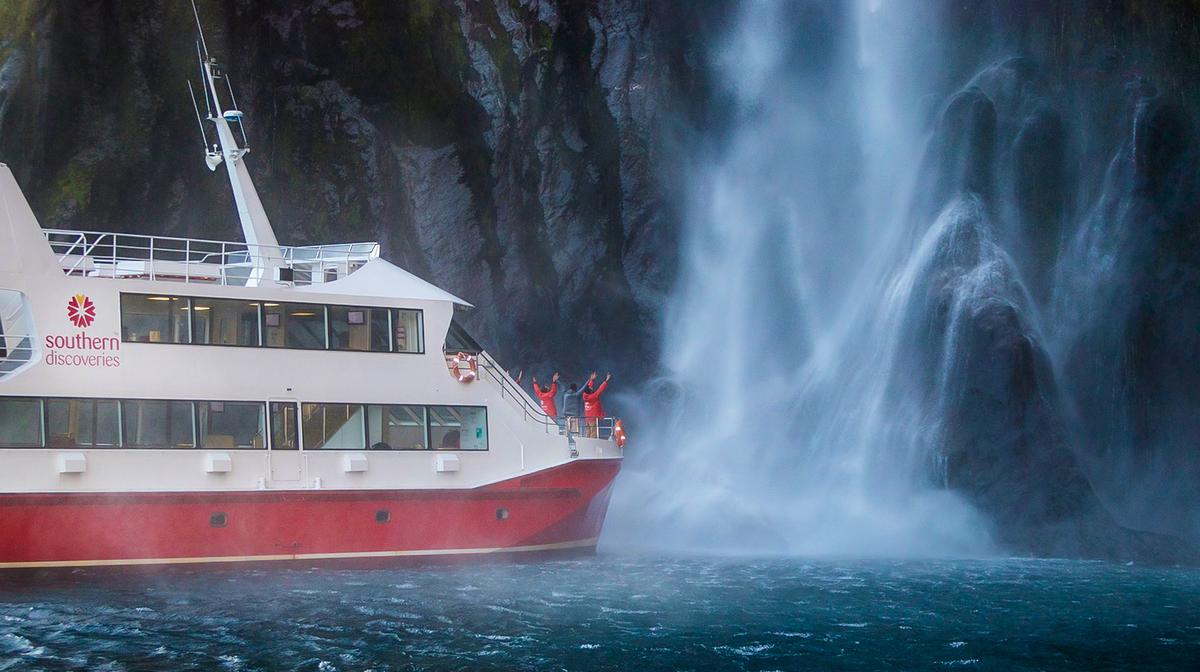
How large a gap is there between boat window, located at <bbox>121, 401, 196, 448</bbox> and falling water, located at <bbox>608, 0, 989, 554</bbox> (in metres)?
11.3

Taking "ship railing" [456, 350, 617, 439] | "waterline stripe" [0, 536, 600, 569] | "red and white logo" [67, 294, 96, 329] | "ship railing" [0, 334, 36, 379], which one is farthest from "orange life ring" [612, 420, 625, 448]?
"ship railing" [0, 334, 36, 379]

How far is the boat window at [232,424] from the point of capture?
22047 mm

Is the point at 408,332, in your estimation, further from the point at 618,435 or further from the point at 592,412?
the point at 618,435

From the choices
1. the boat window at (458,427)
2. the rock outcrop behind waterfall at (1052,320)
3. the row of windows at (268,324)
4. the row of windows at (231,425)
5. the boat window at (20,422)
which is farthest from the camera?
the rock outcrop behind waterfall at (1052,320)

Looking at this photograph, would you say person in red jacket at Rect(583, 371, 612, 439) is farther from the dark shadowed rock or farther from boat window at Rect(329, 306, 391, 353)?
the dark shadowed rock

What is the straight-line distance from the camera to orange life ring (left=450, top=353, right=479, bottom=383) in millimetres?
24469

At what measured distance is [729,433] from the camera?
3475 centimetres

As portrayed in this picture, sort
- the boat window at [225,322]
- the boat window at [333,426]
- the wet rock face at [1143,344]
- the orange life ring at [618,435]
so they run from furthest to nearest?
the wet rock face at [1143,344]
the orange life ring at [618,435]
the boat window at [333,426]
the boat window at [225,322]

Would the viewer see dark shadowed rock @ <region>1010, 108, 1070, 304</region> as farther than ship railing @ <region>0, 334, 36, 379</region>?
Yes

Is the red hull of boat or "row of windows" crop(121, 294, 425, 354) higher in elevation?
"row of windows" crop(121, 294, 425, 354)

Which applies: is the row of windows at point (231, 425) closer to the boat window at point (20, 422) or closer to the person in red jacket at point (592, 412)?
the boat window at point (20, 422)

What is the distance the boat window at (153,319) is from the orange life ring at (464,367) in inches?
196

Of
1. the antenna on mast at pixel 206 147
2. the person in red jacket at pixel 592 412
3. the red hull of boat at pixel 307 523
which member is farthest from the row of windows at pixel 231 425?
the antenna on mast at pixel 206 147

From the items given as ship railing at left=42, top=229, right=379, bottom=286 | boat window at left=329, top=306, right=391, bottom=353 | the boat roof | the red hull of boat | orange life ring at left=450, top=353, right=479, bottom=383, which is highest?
ship railing at left=42, top=229, right=379, bottom=286
